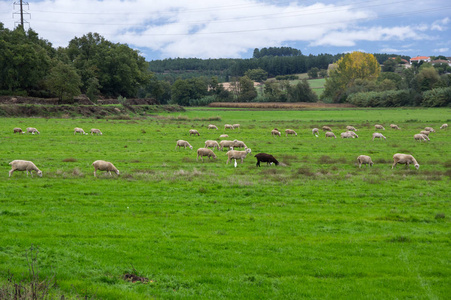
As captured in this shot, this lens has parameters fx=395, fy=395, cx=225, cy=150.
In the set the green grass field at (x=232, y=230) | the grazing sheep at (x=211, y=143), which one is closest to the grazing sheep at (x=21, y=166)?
the green grass field at (x=232, y=230)

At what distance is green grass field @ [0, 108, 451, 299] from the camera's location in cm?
940

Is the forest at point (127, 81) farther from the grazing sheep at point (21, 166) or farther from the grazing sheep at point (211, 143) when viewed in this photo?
the grazing sheep at point (21, 166)

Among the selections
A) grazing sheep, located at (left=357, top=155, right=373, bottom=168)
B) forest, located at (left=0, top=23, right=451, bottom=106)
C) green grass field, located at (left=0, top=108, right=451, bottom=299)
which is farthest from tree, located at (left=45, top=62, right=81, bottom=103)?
grazing sheep, located at (left=357, top=155, right=373, bottom=168)

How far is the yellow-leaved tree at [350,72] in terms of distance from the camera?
149m

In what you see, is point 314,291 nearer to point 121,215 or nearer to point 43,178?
point 121,215

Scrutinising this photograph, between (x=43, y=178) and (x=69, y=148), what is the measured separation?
14.2 m

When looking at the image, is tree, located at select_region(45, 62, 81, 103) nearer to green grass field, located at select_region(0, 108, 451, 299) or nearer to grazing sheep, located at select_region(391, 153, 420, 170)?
green grass field, located at select_region(0, 108, 451, 299)

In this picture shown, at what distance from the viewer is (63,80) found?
275 ft

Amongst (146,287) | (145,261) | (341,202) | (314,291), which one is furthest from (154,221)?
(341,202)

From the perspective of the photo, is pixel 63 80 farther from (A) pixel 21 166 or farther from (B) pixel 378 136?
(A) pixel 21 166

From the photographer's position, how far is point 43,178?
21.6 m

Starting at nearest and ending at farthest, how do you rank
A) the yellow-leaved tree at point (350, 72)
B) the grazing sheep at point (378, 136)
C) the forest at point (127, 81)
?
the grazing sheep at point (378, 136) < the forest at point (127, 81) < the yellow-leaved tree at point (350, 72)

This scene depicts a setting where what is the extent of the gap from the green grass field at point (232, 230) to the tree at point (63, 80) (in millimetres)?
60217

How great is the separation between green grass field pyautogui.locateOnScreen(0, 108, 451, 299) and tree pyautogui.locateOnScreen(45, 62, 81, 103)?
198 ft
